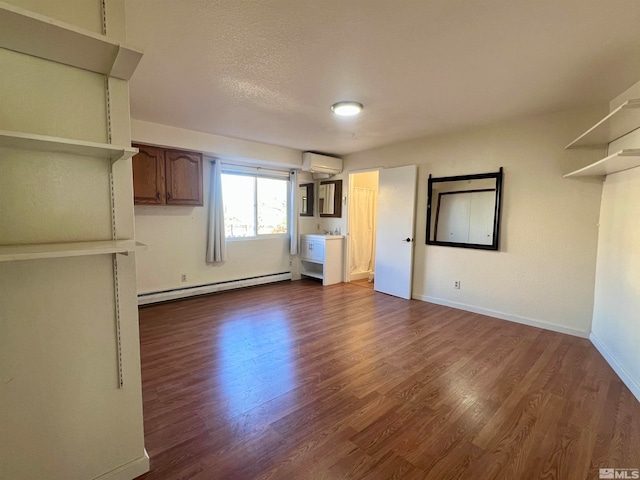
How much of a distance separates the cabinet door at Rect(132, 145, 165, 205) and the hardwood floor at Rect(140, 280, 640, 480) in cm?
161

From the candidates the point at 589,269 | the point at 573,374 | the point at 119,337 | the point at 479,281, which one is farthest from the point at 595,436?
the point at 119,337

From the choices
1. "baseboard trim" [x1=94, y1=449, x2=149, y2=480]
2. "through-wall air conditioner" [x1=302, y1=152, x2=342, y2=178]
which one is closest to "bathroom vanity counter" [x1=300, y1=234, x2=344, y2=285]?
"through-wall air conditioner" [x1=302, y1=152, x2=342, y2=178]

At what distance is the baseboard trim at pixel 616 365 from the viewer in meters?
2.15

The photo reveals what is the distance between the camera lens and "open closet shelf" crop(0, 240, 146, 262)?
0.98m

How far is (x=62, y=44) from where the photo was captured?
111cm

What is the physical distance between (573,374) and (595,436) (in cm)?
83

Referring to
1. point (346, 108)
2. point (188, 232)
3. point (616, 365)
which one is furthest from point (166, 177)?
point (616, 365)

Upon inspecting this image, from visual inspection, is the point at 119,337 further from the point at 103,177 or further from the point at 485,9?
the point at 485,9

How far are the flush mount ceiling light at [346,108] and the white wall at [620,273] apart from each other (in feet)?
7.59

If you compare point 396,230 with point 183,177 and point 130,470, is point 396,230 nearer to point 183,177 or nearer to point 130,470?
point 183,177

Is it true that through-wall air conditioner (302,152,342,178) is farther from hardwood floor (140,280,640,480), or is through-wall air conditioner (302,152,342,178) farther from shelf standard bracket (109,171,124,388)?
shelf standard bracket (109,171,124,388)

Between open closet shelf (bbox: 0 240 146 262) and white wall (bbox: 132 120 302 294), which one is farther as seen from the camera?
white wall (bbox: 132 120 302 294)

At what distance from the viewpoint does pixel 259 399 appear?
2.07 m

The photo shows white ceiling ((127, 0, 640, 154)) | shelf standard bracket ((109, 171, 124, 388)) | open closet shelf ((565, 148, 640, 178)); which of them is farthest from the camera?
open closet shelf ((565, 148, 640, 178))
